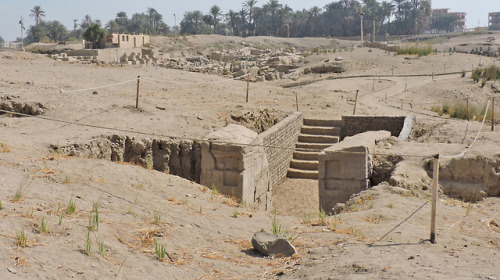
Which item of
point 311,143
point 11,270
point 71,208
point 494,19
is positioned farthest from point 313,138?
point 494,19

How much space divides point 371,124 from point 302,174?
219 centimetres

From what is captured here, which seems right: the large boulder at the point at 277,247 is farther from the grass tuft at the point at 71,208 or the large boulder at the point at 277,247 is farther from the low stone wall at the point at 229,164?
the low stone wall at the point at 229,164

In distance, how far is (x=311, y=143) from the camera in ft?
44.5

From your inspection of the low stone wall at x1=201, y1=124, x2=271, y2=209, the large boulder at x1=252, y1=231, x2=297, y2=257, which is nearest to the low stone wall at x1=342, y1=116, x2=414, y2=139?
the low stone wall at x1=201, y1=124, x2=271, y2=209

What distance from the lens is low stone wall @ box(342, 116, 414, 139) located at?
12789mm

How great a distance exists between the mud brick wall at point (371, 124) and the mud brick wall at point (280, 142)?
4.19 feet

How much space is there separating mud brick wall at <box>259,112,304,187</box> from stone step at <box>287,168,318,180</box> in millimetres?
174

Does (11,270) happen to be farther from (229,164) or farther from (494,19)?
(494,19)

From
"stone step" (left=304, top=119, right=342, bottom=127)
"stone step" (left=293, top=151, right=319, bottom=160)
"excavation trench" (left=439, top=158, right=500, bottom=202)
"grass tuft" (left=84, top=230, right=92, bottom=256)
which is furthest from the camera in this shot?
"stone step" (left=304, top=119, right=342, bottom=127)

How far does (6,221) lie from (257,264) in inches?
86.4

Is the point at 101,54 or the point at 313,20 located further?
the point at 313,20

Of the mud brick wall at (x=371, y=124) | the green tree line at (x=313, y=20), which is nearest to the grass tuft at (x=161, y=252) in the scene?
the mud brick wall at (x=371, y=124)

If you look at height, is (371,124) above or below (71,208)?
above

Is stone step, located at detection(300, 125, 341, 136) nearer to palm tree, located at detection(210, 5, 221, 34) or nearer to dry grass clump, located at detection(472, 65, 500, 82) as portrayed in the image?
dry grass clump, located at detection(472, 65, 500, 82)
